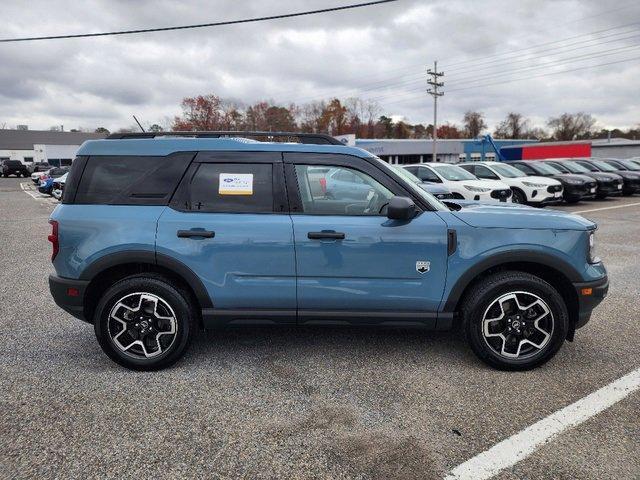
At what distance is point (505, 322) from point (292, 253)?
67.1 inches

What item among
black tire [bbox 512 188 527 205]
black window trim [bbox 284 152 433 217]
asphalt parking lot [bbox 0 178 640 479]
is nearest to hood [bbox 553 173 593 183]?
black tire [bbox 512 188 527 205]

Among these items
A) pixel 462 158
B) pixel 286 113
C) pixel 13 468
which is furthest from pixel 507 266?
pixel 286 113

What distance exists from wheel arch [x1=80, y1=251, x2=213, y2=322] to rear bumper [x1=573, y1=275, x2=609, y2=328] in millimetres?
2803

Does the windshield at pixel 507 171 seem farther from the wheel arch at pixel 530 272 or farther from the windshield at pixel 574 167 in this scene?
the wheel arch at pixel 530 272

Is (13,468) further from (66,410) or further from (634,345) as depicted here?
(634,345)

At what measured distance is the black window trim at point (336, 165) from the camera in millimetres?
3391

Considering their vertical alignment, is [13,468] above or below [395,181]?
below

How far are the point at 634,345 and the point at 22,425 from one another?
4731mm

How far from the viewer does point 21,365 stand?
11.8 feet

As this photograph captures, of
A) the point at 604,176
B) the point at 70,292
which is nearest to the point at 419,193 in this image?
the point at 70,292

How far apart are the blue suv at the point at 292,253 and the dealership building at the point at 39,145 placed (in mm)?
84214

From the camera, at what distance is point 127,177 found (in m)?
3.46

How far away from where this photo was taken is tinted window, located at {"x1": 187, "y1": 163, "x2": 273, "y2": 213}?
3.40 meters

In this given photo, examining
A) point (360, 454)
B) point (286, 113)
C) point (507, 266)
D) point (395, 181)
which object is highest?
point (286, 113)
